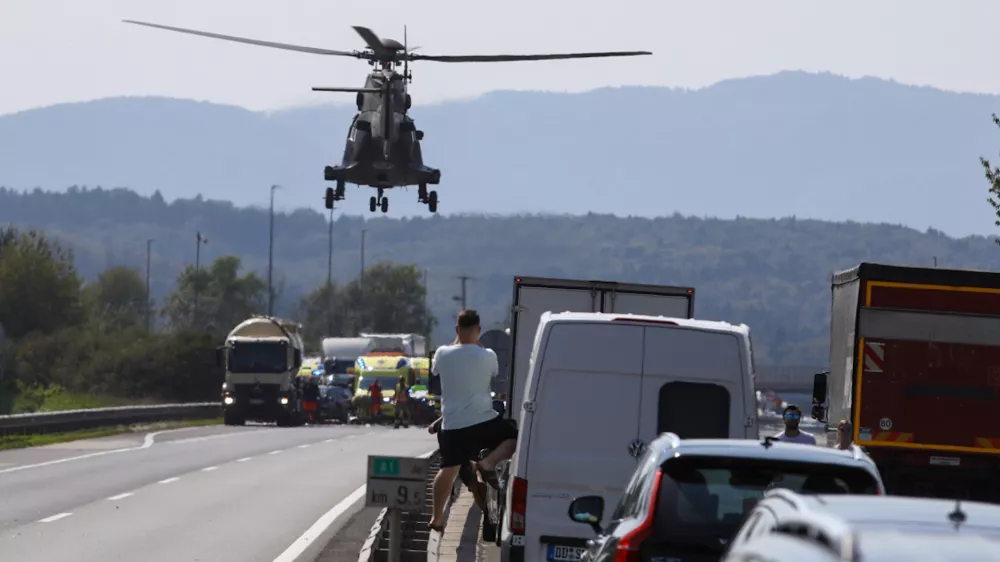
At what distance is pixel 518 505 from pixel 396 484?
112 cm

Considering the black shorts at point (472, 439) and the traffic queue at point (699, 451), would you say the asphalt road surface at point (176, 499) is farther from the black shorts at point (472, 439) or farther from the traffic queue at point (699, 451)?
the traffic queue at point (699, 451)

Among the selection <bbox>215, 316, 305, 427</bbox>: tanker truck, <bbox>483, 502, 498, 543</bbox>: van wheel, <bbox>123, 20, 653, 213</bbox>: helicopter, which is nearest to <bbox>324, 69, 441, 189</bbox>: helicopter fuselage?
<bbox>123, 20, 653, 213</bbox>: helicopter

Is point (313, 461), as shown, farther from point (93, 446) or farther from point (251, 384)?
point (251, 384)

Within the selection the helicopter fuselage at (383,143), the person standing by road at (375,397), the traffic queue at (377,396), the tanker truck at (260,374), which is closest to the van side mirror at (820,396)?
the helicopter fuselage at (383,143)

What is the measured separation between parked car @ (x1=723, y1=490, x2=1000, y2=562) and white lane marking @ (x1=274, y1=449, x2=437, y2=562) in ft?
27.9

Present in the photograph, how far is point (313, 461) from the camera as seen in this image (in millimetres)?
35000

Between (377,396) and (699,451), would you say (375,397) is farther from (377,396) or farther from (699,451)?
(699,451)

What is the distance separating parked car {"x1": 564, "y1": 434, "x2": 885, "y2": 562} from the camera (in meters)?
8.79

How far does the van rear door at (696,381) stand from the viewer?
13.5m

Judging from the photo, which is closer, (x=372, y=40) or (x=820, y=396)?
(x=820, y=396)

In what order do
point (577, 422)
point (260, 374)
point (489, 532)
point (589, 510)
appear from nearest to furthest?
1. point (589, 510)
2. point (577, 422)
3. point (489, 532)
4. point (260, 374)

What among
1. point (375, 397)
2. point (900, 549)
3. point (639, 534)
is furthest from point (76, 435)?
point (900, 549)

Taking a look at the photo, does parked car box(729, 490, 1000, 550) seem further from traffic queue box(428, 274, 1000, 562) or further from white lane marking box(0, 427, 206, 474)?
white lane marking box(0, 427, 206, 474)

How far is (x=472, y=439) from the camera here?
15.4 m
